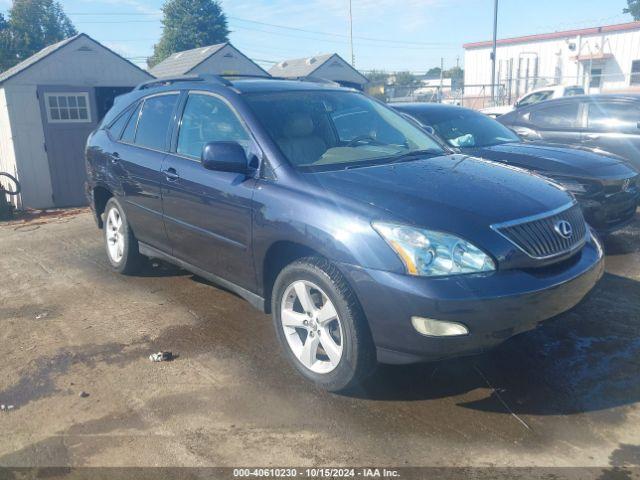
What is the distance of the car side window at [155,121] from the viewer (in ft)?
15.2

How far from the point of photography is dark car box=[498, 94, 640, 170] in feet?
25.6

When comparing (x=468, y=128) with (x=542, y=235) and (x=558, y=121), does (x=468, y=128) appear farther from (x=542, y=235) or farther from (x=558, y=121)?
(x=542, y=235)

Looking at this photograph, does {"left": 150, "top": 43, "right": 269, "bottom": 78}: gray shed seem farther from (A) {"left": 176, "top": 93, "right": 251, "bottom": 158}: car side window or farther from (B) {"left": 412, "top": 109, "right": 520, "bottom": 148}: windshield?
(A) {"left": 176, "top": 93, "right": 251, "bottom": 158}: car side window

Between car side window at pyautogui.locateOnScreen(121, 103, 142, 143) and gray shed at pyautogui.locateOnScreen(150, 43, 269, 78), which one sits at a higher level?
gray shed at pyautogui.locateOnScreen(150, 43, 269, 78)

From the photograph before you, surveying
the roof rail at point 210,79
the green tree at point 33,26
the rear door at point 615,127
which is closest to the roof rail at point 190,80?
the roof rail at point 210,79

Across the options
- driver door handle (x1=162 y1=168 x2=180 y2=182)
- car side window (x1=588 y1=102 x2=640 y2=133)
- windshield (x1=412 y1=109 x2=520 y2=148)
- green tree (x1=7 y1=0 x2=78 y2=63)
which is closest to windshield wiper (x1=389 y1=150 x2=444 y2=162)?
driver door handle (x1=162 y1=168 x2=180 y2=182)

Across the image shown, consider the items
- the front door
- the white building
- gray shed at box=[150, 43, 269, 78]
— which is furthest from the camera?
the white building

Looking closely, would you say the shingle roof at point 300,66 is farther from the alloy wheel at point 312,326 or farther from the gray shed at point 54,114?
the alloy wheel at point 312,326

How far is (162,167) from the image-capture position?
14.6 feet

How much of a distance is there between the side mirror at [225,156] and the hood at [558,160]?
3.17 m

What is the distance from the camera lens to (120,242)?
18.2 feet

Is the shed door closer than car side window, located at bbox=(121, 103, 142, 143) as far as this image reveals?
No

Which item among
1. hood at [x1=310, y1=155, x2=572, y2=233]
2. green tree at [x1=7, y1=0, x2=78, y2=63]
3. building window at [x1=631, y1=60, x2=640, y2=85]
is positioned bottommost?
hood at [x1=310, y1=155, x2=572, y2=233]

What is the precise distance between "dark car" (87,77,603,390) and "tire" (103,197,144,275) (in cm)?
45
